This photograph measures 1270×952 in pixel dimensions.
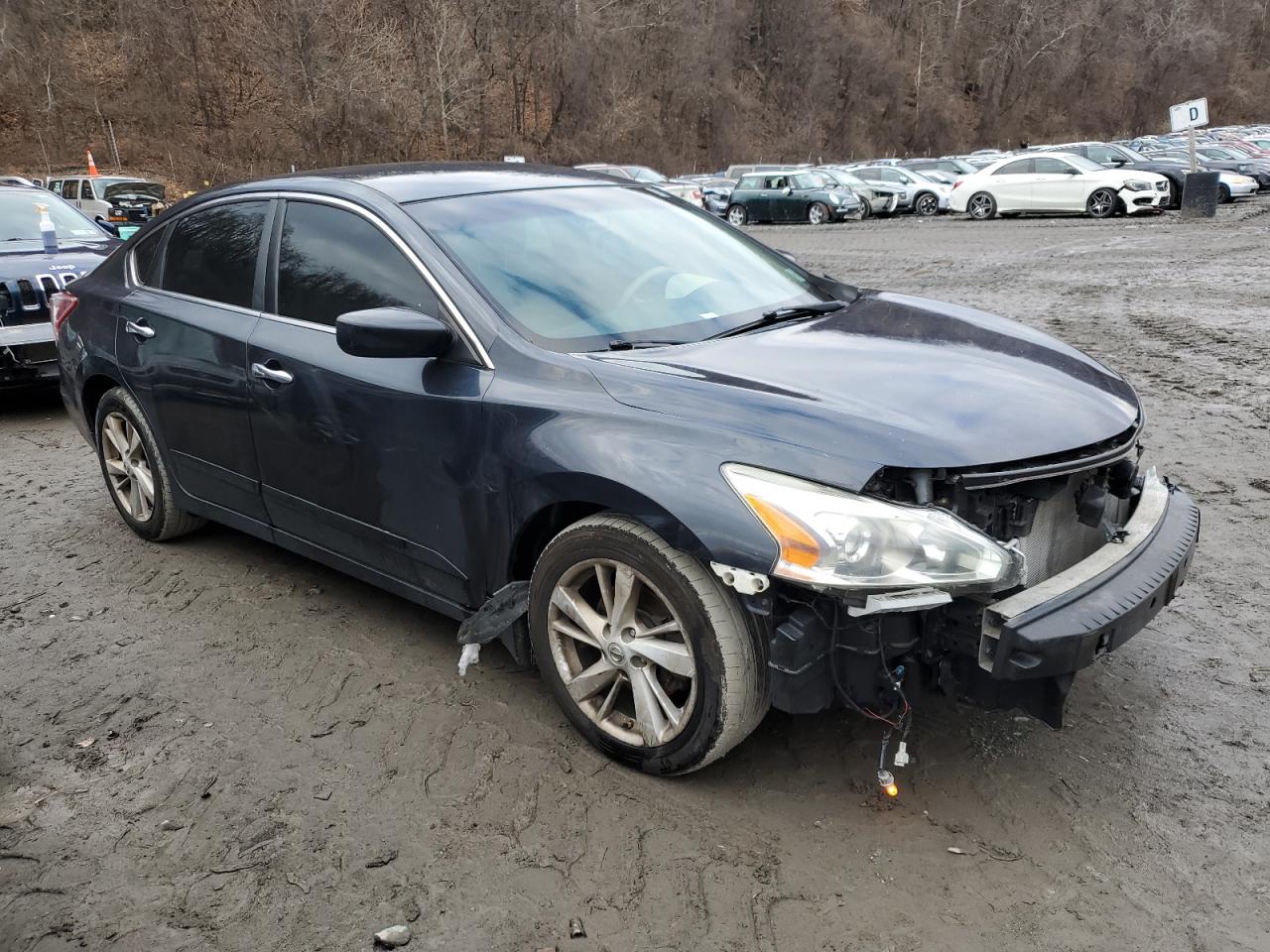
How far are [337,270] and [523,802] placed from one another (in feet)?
6.52

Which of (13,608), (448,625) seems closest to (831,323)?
(448,625)

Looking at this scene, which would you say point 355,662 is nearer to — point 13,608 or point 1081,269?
point 13,608

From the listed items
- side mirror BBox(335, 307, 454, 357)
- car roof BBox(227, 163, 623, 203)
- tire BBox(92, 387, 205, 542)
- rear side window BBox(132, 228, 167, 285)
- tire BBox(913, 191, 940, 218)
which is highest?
car roof BBox(227, 163, 623, 203)

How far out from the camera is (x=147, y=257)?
4.73m

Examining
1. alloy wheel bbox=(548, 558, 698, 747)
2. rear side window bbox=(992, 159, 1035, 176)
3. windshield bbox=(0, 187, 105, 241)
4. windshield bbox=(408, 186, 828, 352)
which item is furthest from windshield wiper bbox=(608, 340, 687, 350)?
rear side window bbox=(992, 159, 1035, 176)

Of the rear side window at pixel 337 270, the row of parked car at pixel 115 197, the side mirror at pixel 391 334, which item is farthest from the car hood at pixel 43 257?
the row of parked car at pixel 115 197

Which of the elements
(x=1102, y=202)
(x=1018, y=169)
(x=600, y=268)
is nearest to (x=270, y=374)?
(x=600, y=268)

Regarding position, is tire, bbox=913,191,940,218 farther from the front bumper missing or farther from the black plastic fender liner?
the black plastic fender liner

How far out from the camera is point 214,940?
8.02ft

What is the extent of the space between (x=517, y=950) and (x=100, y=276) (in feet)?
13.3

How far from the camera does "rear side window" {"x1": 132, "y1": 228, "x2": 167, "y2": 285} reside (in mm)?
4660

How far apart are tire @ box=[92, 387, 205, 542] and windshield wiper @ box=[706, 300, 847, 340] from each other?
2.72 metres

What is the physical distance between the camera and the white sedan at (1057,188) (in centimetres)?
2300

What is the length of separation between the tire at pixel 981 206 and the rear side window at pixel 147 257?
23.7m
